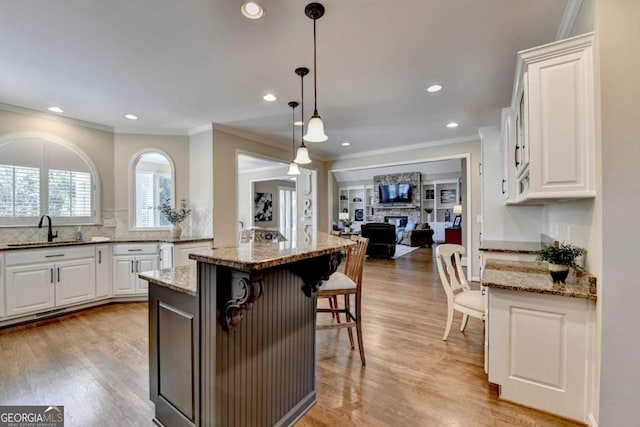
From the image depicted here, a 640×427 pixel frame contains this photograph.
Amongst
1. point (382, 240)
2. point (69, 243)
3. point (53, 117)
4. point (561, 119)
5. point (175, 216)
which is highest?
point (53, 117)

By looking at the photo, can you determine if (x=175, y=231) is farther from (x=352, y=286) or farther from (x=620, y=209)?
(x=620, y=209)

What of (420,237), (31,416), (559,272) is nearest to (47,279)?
(31,416)

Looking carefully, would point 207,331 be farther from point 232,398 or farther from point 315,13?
point 315,13

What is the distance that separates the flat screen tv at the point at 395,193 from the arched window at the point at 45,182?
1007 centimetres

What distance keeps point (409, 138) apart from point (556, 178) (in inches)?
151

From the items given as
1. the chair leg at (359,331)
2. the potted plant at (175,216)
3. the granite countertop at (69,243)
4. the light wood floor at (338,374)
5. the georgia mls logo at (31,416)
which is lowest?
the georgia mls logo at (31,416)

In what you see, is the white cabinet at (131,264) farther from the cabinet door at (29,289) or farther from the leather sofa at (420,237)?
the leather sofa at (420,237)

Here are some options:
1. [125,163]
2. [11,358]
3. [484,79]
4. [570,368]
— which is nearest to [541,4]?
[484,79]

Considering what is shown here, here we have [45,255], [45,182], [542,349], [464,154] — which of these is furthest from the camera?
[464,154]

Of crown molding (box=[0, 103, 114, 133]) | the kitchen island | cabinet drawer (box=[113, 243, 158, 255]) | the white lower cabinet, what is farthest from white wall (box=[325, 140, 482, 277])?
crown molding (box=[0, 103, 114, 133])

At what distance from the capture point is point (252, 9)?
1821 mm

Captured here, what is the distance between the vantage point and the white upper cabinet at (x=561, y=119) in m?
1.59

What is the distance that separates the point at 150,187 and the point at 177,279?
149 inches

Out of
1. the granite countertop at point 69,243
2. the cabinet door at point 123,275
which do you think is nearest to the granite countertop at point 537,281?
the granite countertop at point 69,243
